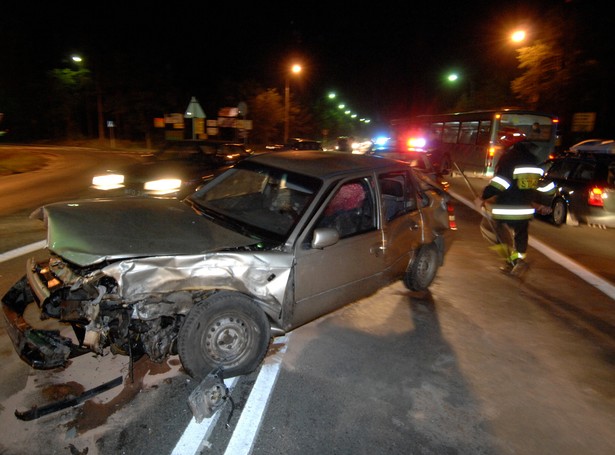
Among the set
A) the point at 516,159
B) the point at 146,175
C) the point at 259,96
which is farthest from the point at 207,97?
the point at 516,159

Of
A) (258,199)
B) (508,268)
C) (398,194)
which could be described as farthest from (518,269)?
(258,199)

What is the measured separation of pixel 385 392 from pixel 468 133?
19.0 m

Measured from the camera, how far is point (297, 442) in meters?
2.91

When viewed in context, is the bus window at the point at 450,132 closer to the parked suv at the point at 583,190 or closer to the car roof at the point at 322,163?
the parked suv at the point at 583,190

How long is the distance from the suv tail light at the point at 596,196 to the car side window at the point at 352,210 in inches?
279

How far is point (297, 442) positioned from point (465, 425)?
4.13ft

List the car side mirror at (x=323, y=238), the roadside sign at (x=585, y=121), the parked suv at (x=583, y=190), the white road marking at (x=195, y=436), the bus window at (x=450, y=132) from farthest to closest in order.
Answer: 1. the bus window at (x=450, y=132)
2. the roadside sign at (x=585, y=121)
3. the parked suv at (x=583, y=190)
4. the car side mirror at (x=323, y=238)
5. the white road marking at (x=195, y=436)

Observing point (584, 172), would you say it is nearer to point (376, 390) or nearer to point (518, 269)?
point (518, 269)

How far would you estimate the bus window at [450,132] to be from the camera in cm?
2173

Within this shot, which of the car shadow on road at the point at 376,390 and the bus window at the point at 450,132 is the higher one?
the bus window at the point at 450,132

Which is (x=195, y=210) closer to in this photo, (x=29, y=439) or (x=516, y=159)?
(x=29, y=439)

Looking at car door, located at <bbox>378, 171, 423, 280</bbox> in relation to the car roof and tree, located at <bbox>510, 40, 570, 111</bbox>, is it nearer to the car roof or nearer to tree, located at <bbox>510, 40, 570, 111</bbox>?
the car roof

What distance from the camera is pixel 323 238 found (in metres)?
3.57

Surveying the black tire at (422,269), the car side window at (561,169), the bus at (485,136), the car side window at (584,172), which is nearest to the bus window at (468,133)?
the bus at (485,136)
